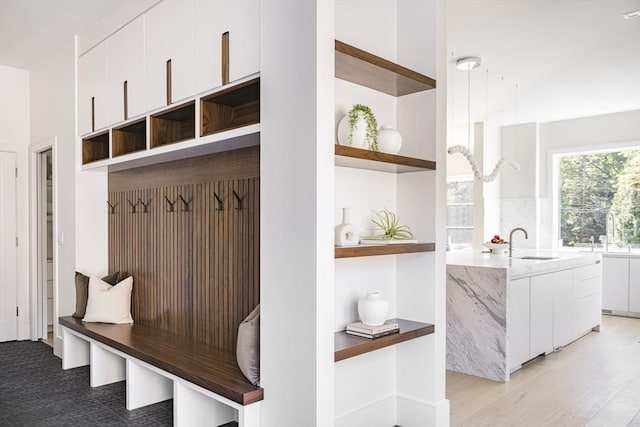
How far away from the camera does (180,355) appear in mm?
2828

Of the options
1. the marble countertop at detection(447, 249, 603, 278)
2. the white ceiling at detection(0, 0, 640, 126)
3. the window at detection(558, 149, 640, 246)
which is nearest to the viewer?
the white ceiling at detection(0, 0, 640, 126)

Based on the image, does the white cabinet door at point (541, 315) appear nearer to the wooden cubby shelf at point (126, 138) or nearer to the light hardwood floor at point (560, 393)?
the light hardwood floor at point (560, 393)

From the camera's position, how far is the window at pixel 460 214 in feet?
25.5

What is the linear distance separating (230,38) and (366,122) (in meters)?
0.85

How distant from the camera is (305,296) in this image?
211 cm

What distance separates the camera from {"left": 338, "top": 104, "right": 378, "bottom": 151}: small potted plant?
2424 mm

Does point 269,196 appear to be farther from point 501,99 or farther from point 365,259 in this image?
point 501,99

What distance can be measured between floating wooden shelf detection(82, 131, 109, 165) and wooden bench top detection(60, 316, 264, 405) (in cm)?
134

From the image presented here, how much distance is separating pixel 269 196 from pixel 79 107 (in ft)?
8.84

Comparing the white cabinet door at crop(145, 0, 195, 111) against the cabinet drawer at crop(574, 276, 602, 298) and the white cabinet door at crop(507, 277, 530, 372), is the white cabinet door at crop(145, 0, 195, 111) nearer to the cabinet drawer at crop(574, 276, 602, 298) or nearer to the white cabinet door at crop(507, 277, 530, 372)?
the white cabinet door at crop(507, 277, 530, 372)

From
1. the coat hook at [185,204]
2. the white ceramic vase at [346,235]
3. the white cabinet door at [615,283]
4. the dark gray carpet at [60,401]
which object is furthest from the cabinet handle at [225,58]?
the white cabinet door at [615,283]

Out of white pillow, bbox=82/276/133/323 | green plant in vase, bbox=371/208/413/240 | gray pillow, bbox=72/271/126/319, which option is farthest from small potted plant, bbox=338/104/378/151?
gray pillow, bbox=72/271/126/319

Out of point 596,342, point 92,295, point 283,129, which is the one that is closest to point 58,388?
point 92,295

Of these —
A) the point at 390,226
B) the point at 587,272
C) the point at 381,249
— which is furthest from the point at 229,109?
the point at 587,272
